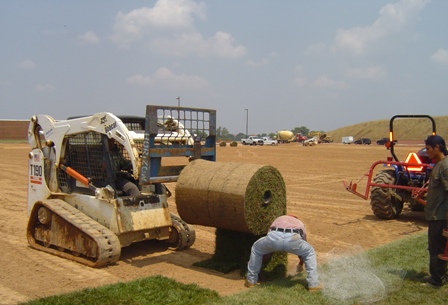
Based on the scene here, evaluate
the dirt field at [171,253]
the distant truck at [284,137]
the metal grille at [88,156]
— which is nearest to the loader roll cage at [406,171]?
the dirt field at [171,253]

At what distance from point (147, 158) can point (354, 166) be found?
2120 centimetres

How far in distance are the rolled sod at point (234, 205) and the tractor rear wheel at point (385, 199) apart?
4.58 m

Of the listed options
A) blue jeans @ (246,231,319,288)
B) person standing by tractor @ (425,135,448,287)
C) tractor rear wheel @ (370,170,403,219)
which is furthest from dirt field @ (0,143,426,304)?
person standing by tractor @ (425,135,448,287)

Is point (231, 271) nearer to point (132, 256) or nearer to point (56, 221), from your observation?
point (132, 256)

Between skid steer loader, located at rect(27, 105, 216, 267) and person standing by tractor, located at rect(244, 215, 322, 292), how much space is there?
6.87 ft

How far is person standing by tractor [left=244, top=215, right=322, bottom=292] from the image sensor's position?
582cm

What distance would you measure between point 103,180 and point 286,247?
3.60 metres

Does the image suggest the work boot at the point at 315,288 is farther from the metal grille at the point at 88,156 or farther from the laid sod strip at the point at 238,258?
the metal grille at the point at 88,156

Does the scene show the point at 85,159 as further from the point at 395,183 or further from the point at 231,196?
the point at 395,183

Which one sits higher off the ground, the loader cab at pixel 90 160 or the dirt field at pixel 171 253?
the loader cab at pixel 90 160

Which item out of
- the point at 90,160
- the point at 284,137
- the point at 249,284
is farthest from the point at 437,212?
the point at 284,137

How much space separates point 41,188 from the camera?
875 cm

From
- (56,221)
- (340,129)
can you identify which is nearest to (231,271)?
(56,221)

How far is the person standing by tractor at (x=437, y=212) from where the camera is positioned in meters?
5.80
